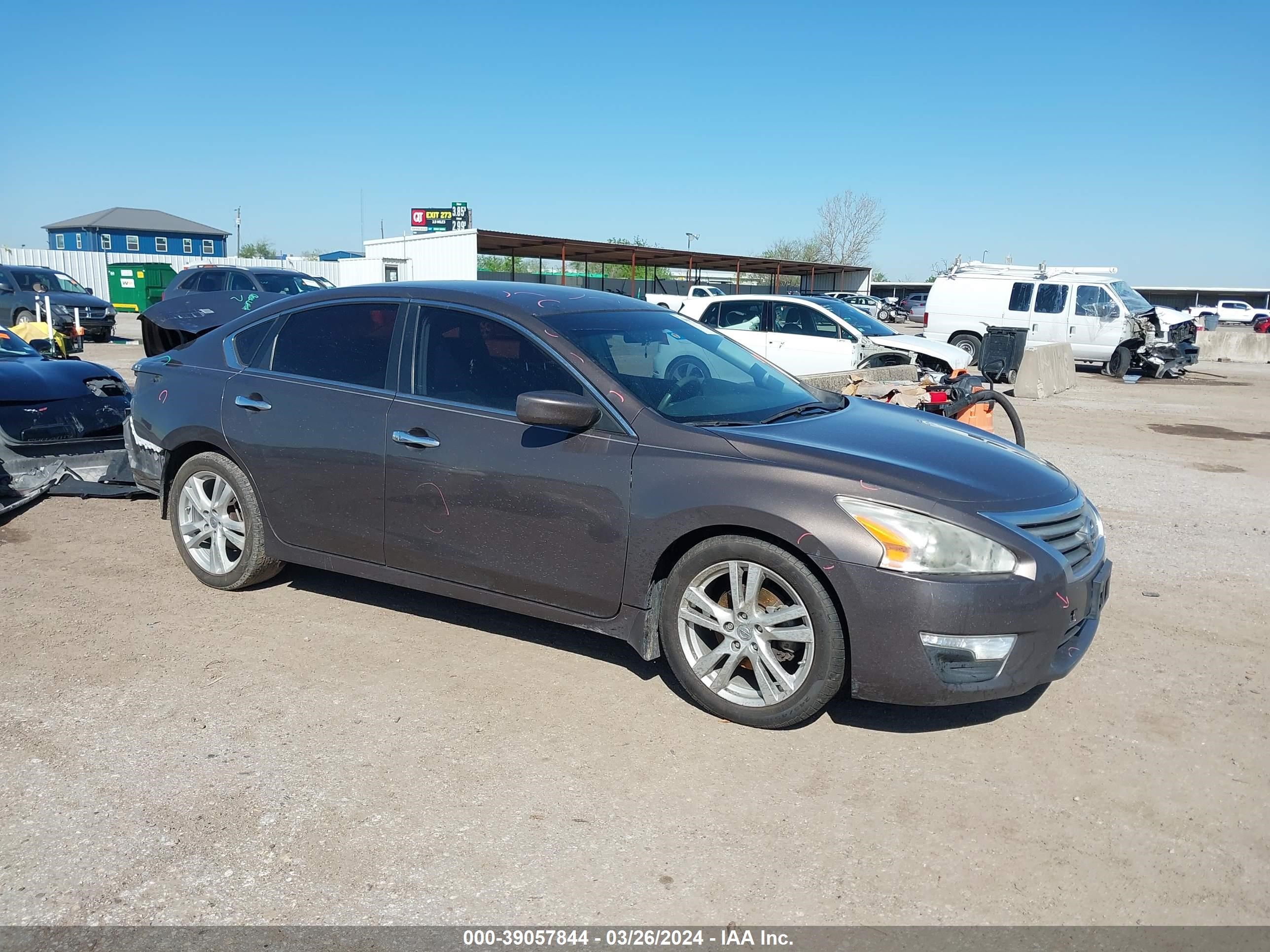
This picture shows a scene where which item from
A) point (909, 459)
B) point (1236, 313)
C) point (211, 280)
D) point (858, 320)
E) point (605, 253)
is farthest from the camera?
point (1236, 313)

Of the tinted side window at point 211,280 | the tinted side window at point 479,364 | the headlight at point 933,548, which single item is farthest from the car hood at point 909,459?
the tinted side window at point 211,280

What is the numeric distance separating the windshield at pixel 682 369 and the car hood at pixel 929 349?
10.3 m

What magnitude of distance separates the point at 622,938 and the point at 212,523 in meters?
3.61

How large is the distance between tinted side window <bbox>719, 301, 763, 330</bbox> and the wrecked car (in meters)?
9.77

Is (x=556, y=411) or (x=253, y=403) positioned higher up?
(x=556, y=411)

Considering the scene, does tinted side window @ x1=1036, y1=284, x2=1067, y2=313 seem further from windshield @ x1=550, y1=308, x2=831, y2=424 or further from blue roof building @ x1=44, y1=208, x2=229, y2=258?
blue roof building @ x1=44, y1=208, x2=229, y2=258

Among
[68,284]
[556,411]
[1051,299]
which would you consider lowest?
[68,284]

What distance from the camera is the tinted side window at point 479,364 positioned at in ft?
14.3

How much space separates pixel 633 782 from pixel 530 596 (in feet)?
3.53

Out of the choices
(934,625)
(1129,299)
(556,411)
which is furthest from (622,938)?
(1129,299)

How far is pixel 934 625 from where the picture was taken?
3.51m

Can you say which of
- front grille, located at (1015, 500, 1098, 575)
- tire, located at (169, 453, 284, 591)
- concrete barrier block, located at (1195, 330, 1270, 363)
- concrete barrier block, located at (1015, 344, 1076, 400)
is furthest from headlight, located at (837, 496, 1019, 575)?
concrete barrier block, located at (1195, 330, 1270, 363)

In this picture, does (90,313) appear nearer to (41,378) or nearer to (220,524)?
(41,378)

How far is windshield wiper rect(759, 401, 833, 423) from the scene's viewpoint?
4.41 metres
